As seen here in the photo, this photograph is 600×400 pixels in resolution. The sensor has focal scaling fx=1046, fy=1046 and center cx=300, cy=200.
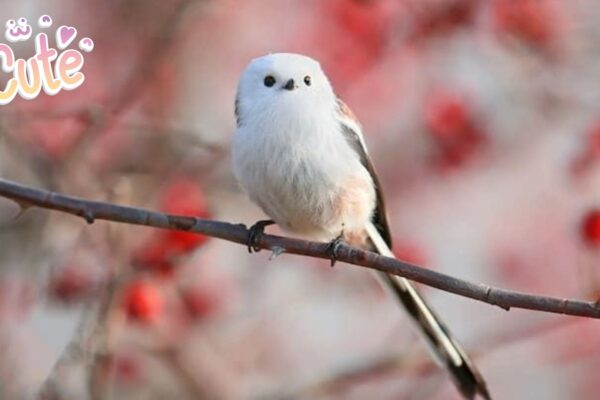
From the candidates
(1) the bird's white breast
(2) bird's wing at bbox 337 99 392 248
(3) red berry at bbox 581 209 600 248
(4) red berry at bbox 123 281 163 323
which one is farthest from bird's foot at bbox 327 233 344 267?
(4) red berry at bbox 123 281 163 323

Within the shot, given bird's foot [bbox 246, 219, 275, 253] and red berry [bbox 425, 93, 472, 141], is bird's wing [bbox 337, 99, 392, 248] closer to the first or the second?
bird's foot [bbox 246, 219, 275, 253]

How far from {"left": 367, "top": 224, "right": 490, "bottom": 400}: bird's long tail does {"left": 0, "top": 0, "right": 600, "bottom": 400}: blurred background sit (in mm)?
162

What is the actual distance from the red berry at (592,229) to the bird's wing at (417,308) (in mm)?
283

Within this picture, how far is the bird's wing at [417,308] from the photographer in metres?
1.65

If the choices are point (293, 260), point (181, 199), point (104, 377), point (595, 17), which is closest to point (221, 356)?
point (293, 260)

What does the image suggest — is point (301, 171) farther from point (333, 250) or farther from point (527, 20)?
point (527, 20)

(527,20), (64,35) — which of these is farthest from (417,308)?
(64,35)

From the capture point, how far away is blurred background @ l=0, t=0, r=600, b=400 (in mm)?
1947

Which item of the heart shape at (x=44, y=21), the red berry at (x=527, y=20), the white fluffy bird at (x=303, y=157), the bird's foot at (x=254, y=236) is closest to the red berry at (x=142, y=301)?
the white fluffy bird at (x=303, y=157)

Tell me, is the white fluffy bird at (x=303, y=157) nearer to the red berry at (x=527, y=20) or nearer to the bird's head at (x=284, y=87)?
the bird's head at (x=284, y=87)

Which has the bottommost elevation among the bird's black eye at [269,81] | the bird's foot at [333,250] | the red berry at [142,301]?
the bird's foot at [333,250]

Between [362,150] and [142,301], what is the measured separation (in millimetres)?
543

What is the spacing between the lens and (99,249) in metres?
1.93

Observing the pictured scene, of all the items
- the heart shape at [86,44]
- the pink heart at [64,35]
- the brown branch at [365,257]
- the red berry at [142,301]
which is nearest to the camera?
the brown branch at [365,257]
